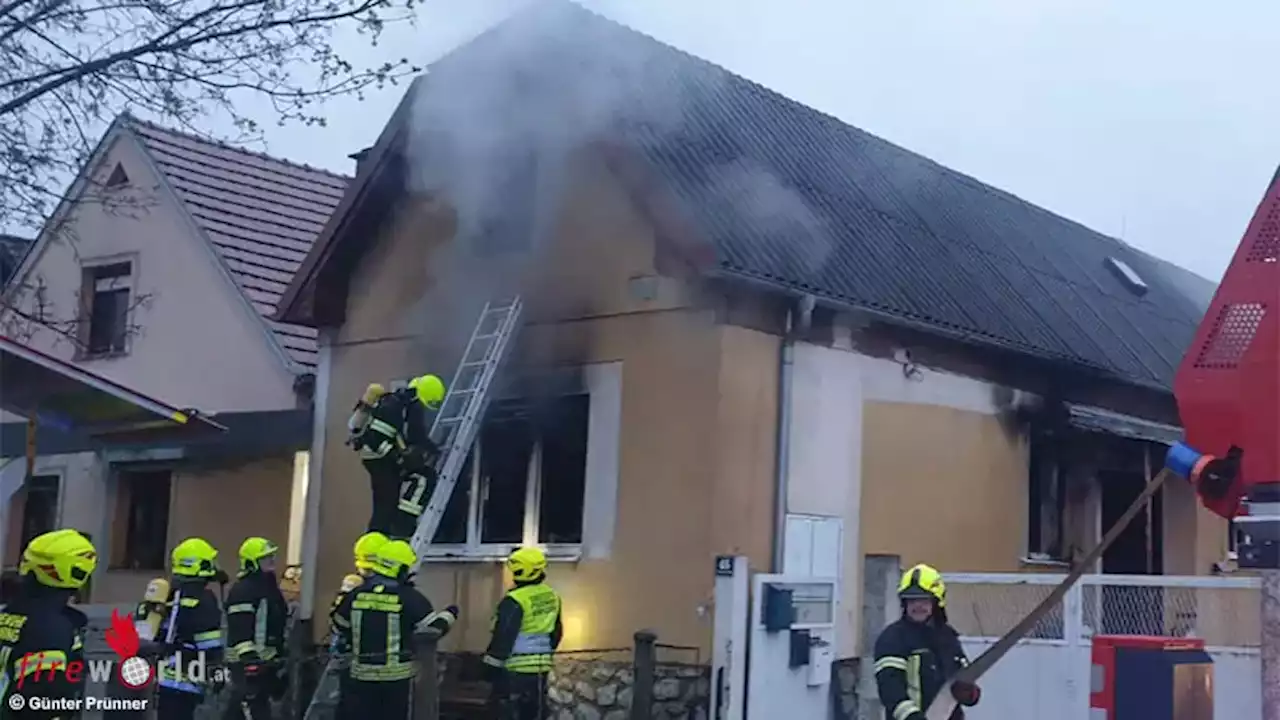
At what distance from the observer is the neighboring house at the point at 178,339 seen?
49.6 ft

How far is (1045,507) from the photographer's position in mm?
14359

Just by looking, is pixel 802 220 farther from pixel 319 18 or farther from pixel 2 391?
pixel 2 391

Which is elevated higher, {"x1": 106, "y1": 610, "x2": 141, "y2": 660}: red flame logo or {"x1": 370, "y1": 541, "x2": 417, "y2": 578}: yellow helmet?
{"x1": 370, "y1": 541, "x2": 417, "y2": 578}: yellow helmet

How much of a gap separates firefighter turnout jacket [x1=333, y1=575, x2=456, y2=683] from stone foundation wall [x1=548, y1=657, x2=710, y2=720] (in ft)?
6.45

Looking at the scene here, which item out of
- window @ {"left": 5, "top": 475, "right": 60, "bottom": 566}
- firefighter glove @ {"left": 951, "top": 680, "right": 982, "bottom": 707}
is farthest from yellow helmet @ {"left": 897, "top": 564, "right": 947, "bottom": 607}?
window @ {"left": 5, "top": 475, "right": 60, "bottom": 566}

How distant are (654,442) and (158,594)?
367 centimetres

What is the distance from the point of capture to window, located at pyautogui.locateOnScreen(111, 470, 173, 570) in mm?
16203

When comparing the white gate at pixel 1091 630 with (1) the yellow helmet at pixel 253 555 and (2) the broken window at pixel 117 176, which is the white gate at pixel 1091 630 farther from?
(2) the broken window at pixel 117 176

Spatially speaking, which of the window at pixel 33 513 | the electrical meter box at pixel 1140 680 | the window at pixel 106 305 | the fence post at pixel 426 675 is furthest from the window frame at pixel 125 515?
the electrical meter box at pixel 1140 680

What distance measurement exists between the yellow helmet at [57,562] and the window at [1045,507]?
31.6 ft

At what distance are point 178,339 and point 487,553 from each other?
596cm

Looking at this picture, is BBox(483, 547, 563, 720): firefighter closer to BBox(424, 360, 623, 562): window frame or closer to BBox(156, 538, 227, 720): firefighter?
BBox(424, 360, 623, 562): window frame

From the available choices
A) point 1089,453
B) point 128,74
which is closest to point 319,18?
point 128,74

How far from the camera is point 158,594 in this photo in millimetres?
10609
